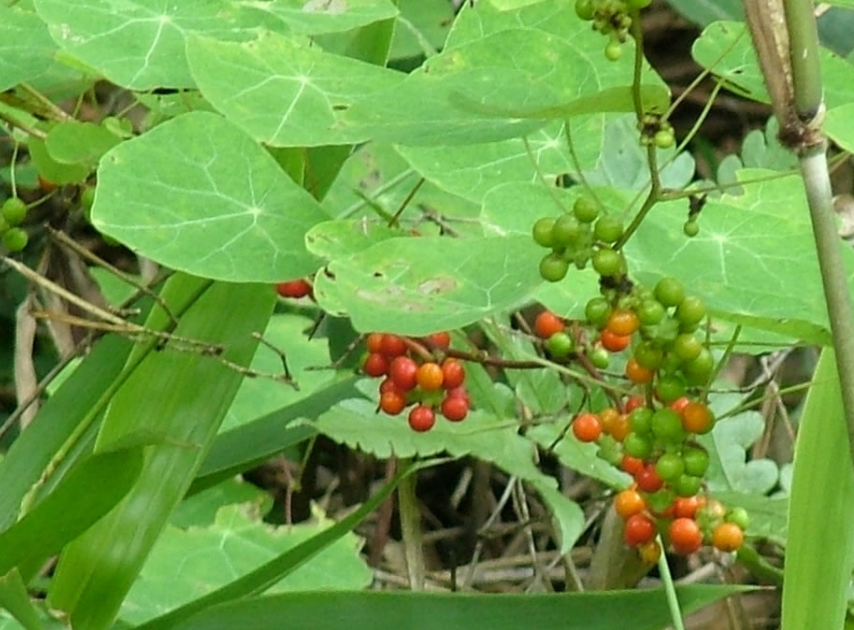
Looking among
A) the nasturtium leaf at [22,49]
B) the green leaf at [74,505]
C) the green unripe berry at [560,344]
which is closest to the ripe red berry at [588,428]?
the green unripe berry at [560,344]

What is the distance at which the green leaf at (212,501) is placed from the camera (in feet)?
3.34

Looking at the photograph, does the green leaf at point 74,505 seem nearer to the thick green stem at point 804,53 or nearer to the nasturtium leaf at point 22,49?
the nasturtium leaf at point 22,49

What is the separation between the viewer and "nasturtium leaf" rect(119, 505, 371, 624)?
0.80 meters

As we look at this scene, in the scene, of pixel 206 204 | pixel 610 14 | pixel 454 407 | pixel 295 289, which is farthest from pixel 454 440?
pixel 610 14

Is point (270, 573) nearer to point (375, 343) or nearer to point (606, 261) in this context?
point (375, 343)

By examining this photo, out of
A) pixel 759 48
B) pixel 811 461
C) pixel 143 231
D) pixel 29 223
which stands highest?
pixel 759 48

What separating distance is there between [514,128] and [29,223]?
3.06ft

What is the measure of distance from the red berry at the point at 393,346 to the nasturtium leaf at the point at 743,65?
0.76ft

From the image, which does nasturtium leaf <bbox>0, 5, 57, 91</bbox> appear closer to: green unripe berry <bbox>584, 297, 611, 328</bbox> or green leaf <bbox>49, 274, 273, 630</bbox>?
green leaf <bbox>49, 274, 273, 630</bbox>

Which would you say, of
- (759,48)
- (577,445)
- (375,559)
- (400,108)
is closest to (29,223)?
(375,559)

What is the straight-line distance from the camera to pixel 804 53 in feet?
1.28

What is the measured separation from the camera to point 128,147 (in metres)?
0.56

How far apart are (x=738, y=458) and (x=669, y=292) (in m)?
0.43

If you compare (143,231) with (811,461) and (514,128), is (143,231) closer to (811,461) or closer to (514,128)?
(514,128)
